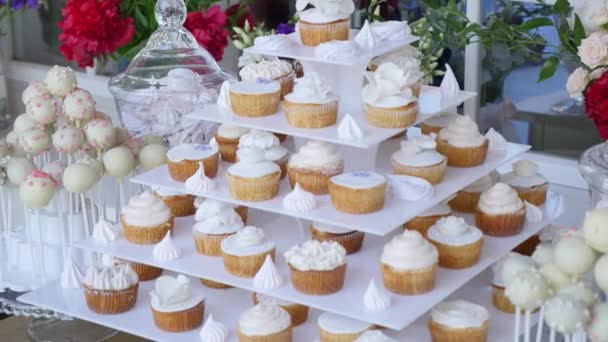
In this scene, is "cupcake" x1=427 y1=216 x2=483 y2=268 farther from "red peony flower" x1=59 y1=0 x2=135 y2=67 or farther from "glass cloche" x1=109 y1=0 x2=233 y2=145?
"red peony flower" x1=59 y1=0 x2=135 y2=67

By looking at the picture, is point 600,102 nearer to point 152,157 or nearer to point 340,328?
point 340,328

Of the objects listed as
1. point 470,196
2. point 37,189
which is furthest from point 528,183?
point 37,189

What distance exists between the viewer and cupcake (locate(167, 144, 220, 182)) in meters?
1.68

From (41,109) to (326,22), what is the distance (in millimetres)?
540

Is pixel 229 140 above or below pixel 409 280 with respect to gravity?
above

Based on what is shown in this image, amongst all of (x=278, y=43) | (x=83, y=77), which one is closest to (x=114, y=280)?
(x=278, y=43)

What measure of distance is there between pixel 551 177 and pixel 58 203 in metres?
1.11

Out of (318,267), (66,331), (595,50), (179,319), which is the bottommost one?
(66,331)

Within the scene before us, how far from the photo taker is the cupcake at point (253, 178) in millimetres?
1584

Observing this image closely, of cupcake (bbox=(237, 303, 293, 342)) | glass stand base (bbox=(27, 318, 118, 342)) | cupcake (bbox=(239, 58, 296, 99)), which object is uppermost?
cupcake (bbox=(239, 58, 296, 99))

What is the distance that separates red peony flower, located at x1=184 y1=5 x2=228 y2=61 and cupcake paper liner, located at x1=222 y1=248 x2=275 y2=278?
782mm

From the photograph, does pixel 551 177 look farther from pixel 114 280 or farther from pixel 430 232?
pixel 114 280

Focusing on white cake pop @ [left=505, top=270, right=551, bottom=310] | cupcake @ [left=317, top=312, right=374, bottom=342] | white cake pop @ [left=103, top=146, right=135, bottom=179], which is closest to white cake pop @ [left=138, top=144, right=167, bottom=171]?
white cake pop @ [left=103, top=146, right=135, bottom=179]

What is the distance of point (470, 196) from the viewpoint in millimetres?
1735
